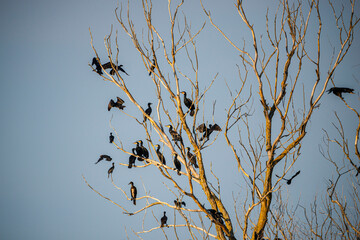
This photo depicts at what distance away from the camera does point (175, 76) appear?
2.59 meters

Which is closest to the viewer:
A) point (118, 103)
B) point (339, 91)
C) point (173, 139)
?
point (173, 139)

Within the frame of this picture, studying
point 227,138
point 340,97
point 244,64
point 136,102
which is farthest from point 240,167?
point 340,97

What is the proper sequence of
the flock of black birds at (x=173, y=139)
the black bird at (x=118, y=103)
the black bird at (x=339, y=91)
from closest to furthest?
the flock of black birds at (x=173, y=139)
the black bird at (x=339, y=91)
the black bird at (x=118, y=103)

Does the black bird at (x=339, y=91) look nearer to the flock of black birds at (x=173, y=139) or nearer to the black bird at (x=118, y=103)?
the flock of black birds at (x=173, y=139)

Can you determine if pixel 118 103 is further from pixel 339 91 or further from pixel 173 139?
pixel 339 91

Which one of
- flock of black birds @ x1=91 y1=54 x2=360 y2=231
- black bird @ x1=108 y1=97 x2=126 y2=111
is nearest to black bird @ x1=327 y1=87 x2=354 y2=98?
flock of black birds @ x1=91 y1=54 x2=360 y2=231

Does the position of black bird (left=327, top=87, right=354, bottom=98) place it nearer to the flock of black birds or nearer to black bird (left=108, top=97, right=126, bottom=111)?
the flock of black birds

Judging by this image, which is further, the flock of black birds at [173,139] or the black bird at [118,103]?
the black bird at [118,103]

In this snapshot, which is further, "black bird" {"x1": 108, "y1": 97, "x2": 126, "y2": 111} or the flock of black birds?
"black bird" {"x1": 108, "y1": 97, "x2": 126, "y2": 111}

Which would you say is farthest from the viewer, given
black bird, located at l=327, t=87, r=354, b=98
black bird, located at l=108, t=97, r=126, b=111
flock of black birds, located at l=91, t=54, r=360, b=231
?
black bird, located at l=108, t=97, r=126, b=111

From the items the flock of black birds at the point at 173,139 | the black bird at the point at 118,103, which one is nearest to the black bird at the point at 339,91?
the flock of black birds at the point at 173,139

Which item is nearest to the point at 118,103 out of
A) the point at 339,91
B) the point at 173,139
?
the point at 173,139

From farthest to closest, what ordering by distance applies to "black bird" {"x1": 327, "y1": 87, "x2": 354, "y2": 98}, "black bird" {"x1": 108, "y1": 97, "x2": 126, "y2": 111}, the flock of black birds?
"black bird" {"x1": 108, "y1": 97, "x2": 126, "y2": 111}, "black bird" {"x1": 327, "y1": 87, "x2": 354, "y2": 98}, the flock of black birds

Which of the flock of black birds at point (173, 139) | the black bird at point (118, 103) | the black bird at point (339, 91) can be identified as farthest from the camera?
the black bird at point (118, 103)
